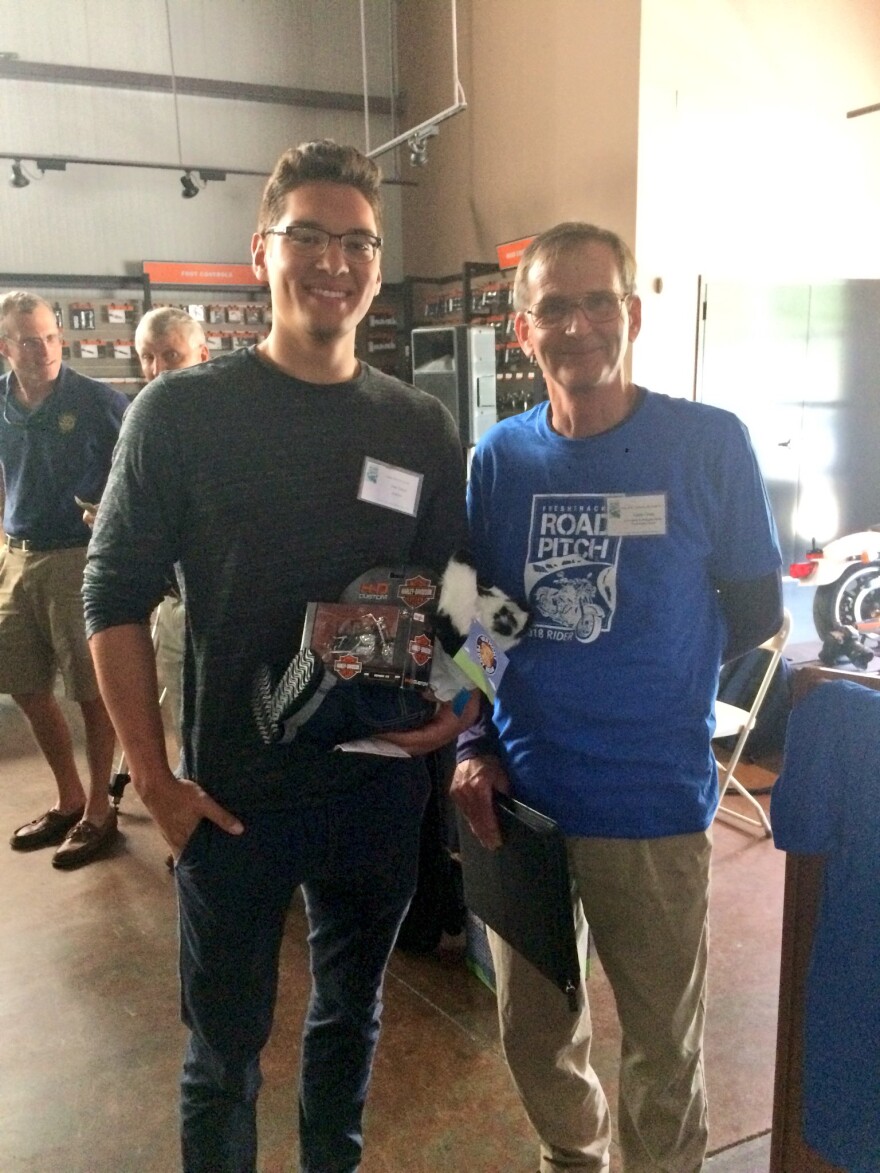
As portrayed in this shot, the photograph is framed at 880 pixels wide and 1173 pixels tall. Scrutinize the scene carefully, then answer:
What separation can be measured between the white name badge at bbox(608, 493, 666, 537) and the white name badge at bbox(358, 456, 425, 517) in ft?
0.96

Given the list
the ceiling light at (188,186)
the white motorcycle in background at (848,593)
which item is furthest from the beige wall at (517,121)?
the white motorcycle in background at (848,593)

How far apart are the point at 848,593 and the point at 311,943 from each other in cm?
358

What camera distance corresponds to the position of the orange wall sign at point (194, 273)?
20.0 feet

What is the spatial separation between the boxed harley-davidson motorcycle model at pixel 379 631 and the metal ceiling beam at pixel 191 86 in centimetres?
608

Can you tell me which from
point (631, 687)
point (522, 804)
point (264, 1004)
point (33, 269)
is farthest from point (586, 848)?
point (33, 269)

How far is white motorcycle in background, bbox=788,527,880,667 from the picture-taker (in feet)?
13.7

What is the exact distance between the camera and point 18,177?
5.48 meters

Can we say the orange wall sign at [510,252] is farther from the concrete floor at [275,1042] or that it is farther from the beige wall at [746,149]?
the concrete floor at [275,1042]

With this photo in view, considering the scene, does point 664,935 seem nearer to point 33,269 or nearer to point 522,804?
point 522,804

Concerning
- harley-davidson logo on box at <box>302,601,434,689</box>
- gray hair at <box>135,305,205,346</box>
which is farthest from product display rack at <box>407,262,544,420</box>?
harley-davidson logo on box at <box>302,601,434,689</box>

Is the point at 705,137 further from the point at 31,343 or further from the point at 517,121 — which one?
the point at 31,343

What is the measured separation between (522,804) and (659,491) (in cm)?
53

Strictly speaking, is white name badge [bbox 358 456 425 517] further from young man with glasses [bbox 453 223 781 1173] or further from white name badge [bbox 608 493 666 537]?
white name badge [bbox 608 493 666 537]

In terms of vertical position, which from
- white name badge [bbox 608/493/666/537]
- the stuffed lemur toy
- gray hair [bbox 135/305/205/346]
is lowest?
the stuffed lemur toy
